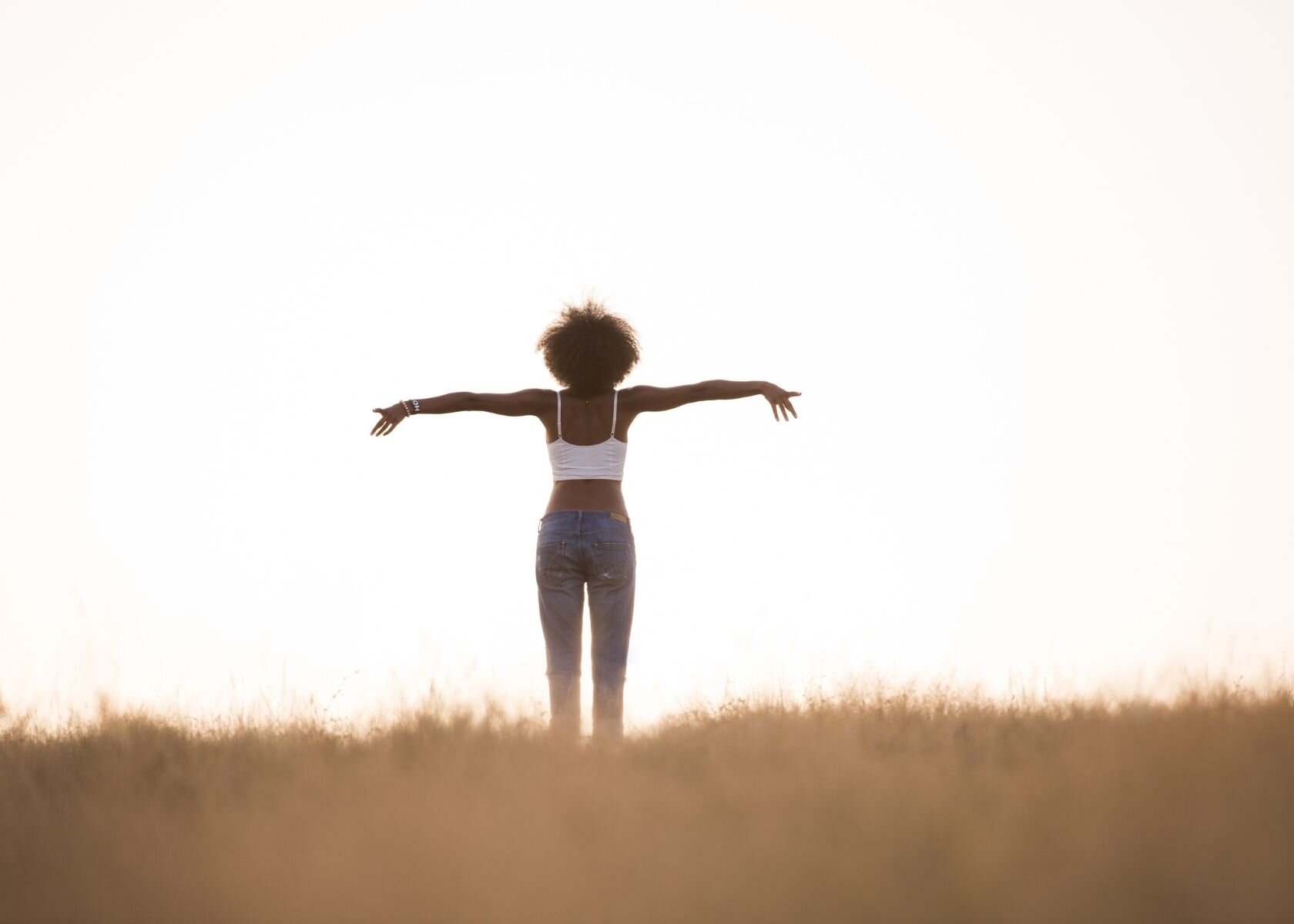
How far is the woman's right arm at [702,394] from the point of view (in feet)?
24.9

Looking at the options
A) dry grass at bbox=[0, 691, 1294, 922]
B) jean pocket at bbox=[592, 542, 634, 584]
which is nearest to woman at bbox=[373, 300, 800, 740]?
jean pocket at bbox=[592, 542, 634, 584]

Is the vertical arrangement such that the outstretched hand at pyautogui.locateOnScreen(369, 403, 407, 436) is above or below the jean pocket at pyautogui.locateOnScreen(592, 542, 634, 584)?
above

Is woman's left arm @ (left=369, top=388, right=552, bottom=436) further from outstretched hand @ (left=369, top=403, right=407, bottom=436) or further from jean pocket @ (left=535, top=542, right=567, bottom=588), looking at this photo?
jean pocket @ (left=535, top=542, right=567, bottom=588)

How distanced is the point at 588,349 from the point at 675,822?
128 inches

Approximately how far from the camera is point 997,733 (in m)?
7.23

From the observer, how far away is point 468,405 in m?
7.60

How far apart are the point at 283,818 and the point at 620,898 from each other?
6.52ft

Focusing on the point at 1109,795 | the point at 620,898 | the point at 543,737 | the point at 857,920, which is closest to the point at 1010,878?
the point at 857,920

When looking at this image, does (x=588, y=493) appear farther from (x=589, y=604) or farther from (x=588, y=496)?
(x=589, y=604)

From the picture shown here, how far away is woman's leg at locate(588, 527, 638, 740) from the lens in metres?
7.34

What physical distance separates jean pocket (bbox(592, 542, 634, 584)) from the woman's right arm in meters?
0.89

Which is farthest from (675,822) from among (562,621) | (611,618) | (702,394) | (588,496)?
(702,394)

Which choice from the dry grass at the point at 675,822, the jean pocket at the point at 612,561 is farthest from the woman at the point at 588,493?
the dry grass at the point at 675,822

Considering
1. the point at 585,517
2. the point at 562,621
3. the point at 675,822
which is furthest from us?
the point at 562,621
